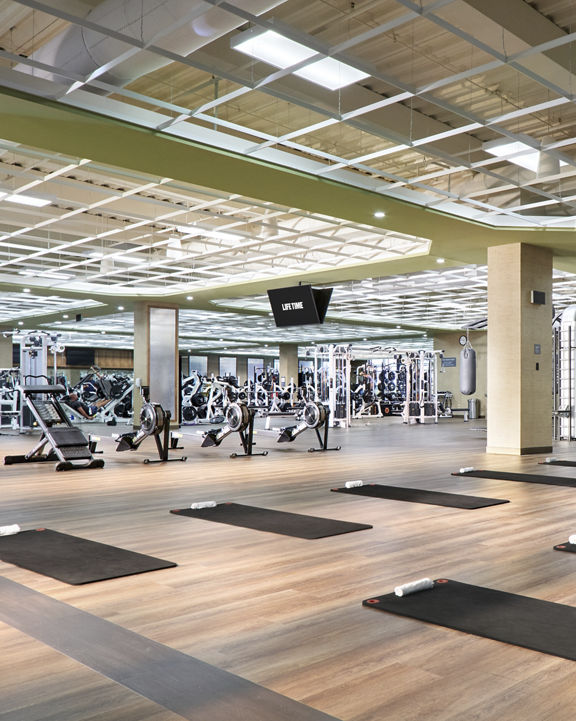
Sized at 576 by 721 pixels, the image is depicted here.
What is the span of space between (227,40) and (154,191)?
3753 mm

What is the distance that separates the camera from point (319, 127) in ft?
20.7

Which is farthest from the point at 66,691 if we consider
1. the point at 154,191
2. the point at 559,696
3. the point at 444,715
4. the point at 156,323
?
the point at 156,323

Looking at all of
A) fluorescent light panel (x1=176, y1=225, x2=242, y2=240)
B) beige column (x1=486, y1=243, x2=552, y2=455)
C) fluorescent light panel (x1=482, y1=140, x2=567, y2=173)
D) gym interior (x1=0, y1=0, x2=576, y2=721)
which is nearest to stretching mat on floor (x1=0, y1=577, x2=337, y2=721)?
gym interior (x1=0, y1=0, x2=576, y2=721)

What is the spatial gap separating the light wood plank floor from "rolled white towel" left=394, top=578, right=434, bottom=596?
0.42 ft

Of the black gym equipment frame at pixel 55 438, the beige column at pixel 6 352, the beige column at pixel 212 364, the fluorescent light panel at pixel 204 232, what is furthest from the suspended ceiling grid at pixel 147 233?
the beige column at pixel 212 364

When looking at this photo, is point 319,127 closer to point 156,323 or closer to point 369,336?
point 156,323

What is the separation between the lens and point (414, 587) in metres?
3.18

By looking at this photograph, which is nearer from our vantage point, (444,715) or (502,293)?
(444,715)

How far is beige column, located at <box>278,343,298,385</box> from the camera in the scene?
29.5 m

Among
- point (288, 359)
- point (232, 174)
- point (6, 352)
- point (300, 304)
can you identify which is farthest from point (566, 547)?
point (288, 359)

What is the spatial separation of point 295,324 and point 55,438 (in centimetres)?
459

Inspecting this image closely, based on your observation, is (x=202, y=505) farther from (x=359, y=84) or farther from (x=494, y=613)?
(x=359, y=84)

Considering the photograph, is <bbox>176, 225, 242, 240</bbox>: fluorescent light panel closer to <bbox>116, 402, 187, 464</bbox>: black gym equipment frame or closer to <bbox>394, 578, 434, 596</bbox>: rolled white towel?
<bbox>116, 402, 187, 464</bbox>: black gym equipment frame

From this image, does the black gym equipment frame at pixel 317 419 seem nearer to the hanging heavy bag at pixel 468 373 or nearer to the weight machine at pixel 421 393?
the hanging heavy bag at pixel 468 373
